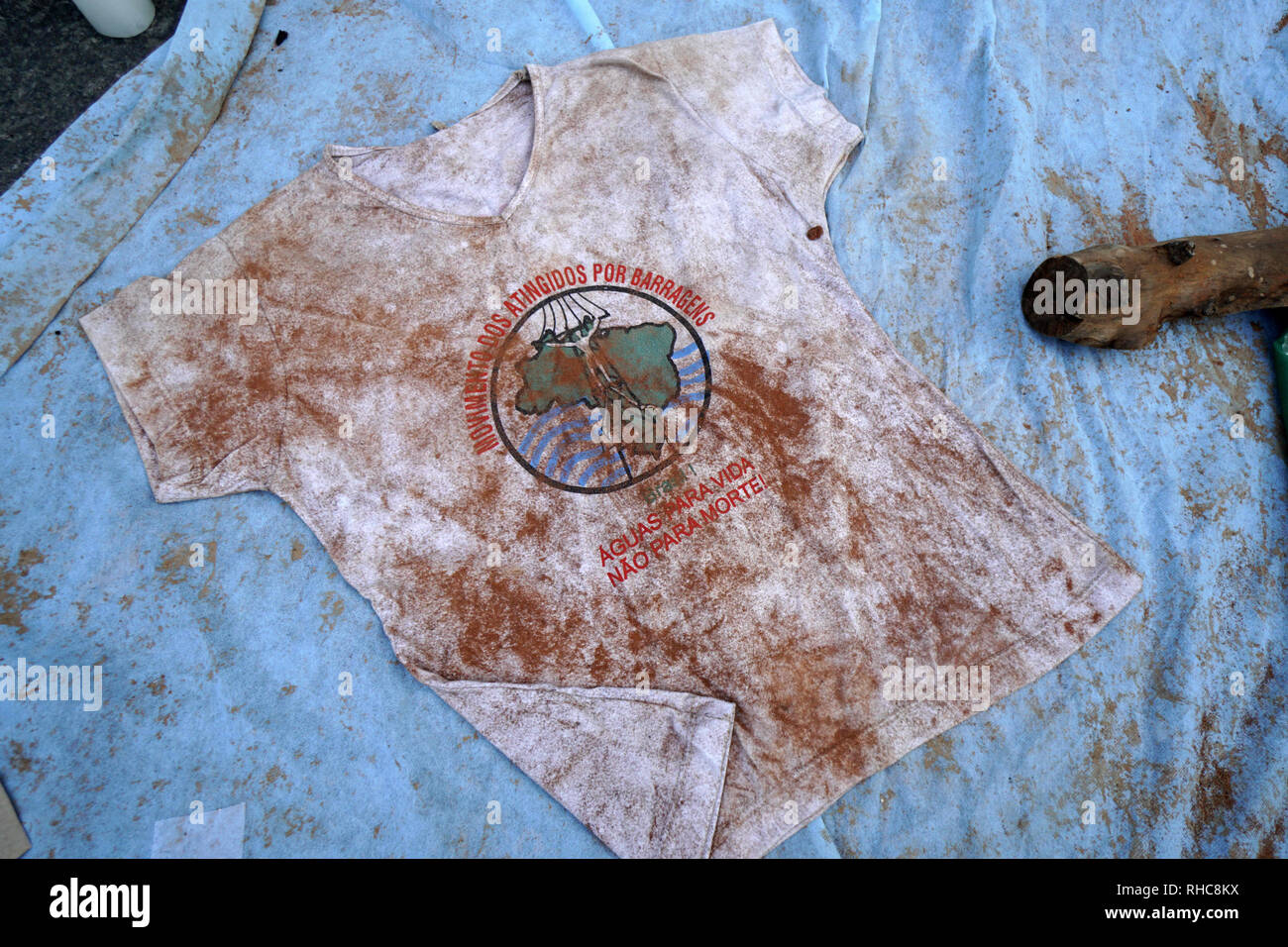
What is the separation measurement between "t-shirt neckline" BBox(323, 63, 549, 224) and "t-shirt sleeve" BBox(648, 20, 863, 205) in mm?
497

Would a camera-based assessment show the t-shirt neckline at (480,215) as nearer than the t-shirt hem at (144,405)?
No

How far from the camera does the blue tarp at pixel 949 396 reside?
8.11 feet

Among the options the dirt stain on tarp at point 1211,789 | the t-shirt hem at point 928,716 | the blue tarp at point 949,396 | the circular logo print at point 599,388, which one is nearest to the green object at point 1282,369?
the blue tarp at point 949,396

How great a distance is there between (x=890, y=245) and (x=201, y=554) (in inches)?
116

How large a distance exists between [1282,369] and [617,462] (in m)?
2.64

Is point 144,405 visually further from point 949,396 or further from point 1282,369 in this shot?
point 1282,369

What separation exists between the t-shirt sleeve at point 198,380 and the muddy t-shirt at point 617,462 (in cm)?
1

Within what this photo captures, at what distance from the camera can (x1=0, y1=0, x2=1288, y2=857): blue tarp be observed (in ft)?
8.11

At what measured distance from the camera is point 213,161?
3150 millimetres

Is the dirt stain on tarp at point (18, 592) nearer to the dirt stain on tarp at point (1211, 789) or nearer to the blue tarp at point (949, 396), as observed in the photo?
the blue tarp at point (949, 396)

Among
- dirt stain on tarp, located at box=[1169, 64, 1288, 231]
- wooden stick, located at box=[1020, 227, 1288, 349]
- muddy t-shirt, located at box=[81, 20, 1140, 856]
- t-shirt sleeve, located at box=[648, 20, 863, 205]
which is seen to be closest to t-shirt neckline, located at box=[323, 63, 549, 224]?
muddy t-shirt, located at box=[81, 20, 1140, 856]

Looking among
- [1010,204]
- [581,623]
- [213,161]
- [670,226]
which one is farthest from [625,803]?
[213,161]

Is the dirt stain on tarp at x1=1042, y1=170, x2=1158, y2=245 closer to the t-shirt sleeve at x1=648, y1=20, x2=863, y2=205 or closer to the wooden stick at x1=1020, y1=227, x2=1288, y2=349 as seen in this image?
the wooden stick at x1=1020, y1=227, x2=1288, y2=349

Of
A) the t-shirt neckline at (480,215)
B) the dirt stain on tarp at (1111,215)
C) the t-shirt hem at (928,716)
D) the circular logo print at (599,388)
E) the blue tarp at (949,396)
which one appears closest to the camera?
the t-shirt hem at (928,716)
